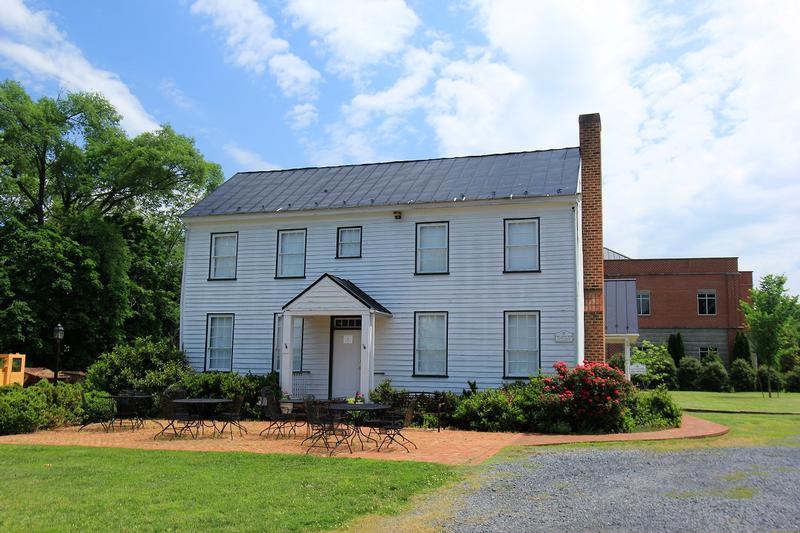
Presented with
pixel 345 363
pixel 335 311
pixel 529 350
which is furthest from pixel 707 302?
pixel 335 311

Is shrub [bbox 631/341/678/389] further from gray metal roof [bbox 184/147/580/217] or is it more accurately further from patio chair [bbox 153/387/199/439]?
patio chair [bbox 153/387/199/439]

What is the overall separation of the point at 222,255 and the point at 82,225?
10631 millimetres

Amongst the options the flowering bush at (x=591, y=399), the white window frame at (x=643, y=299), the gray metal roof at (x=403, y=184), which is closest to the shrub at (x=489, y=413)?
the flowering bush at (x=591, y=399)

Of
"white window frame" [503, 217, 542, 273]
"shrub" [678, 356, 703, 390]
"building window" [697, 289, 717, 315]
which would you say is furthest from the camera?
"building window" [697, 289, 717, 315]

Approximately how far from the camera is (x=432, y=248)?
1856 centimetres

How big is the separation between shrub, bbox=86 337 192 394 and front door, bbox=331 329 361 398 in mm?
4103

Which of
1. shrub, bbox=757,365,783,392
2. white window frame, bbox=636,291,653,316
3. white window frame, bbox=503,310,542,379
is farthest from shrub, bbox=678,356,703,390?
white window frame, bbox=503,310,542,379

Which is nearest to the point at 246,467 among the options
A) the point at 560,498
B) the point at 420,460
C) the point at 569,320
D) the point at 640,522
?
the point at 420,460

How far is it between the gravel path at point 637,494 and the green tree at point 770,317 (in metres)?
24.6

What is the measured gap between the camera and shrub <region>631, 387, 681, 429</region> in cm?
1492

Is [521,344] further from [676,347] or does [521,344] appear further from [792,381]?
[676,347]

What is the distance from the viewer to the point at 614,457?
10836mm

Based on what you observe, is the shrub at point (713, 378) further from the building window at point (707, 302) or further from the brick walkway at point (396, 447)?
the brick walkway at point (396, 447)

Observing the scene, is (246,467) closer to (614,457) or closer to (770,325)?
(614,457)
